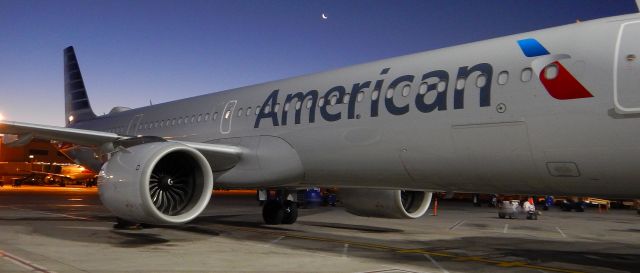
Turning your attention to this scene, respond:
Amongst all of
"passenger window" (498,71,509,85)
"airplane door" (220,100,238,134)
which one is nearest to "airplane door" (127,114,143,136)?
"airplane door" (220,100,238,134)

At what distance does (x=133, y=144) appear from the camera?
1030 centimetres

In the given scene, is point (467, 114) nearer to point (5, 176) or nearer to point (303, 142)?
point (303, 142)

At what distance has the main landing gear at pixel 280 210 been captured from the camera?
14016 millimetres

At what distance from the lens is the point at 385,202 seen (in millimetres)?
11406

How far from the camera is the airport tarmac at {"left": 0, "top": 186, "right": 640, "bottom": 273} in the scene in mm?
7383

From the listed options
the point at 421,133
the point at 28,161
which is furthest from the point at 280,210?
the point at 28,161

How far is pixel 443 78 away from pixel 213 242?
5062mm

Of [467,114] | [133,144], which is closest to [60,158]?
[133,144]

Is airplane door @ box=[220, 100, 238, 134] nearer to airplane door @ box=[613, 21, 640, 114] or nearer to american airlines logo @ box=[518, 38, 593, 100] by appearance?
american airlines logo @ box=[518, 38, 593, 100]

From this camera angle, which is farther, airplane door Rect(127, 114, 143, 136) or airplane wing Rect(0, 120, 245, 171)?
airplane door Rect(127, 114, 143, 136)

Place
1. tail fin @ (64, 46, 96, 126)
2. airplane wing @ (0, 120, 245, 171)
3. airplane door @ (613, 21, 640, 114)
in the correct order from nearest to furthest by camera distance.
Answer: airplane door @ (613, 21, 640, 114) < airplane wing @ (0, 120, 245, 171) < tail fin @ (64, 46, 96, 126)

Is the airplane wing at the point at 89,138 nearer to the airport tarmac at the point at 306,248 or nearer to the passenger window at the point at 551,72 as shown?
the airport tarmac at the point at 306,248

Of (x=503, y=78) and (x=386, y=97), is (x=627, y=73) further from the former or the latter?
(x=386, y=97)

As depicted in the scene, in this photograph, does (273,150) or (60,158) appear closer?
(273,150)
